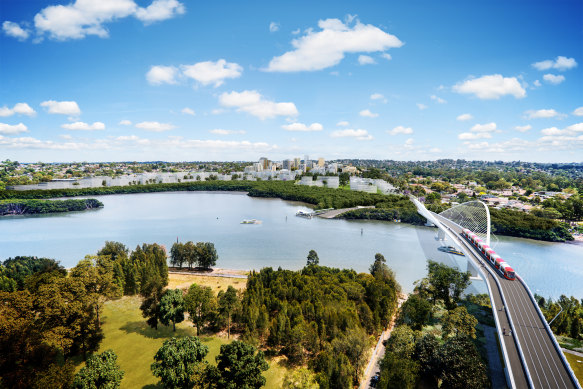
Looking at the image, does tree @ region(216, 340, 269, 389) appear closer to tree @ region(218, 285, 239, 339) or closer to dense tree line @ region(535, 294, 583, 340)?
tree @ region(218, 285, 239, 339)

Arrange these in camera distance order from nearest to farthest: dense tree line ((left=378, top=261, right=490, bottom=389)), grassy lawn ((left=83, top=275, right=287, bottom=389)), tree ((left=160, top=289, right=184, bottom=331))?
dense tree line ((left=378, top=261, right=490, bottom=389)) → grassy lawn ((left=83, top=275, right=287, bottom=389)) → tree ((left=160, top=289, right=184, bottom=331))

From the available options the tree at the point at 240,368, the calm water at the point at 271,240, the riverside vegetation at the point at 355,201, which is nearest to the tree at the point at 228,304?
the tree at the point at 240,368

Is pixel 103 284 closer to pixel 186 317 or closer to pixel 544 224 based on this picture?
pixel 186 317

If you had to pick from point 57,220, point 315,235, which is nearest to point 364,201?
point 315,235

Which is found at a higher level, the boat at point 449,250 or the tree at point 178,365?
the tree at point 178,365

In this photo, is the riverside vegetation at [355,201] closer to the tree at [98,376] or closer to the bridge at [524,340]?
the bridge at [524,340]

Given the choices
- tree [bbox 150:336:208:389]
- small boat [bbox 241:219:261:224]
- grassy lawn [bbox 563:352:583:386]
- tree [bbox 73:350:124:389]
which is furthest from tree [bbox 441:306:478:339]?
small boat [bbox 241:219:261:224]

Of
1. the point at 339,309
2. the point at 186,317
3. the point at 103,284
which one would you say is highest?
the point at 103,284
